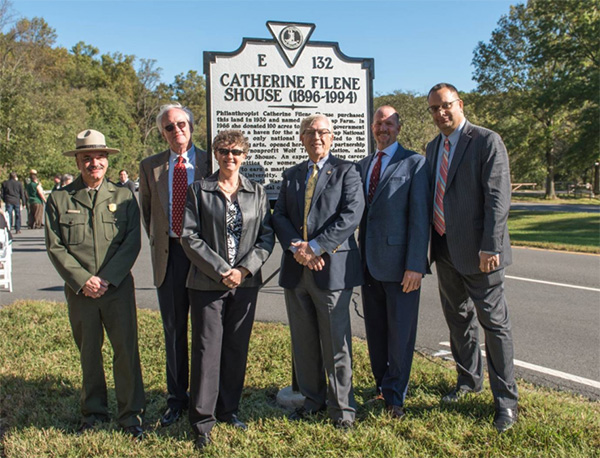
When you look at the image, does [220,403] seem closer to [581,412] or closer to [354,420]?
[354,420]

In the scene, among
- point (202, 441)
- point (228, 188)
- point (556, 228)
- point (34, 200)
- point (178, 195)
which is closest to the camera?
point (202, 441)

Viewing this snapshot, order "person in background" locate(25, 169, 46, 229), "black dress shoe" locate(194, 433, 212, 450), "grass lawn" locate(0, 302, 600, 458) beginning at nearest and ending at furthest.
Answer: "grass lawn" locate(0, 302, 600, 458), "black dress shoe" locate(194, 433, 212, 450), "person in background" locate(25, 169, 46, 229)

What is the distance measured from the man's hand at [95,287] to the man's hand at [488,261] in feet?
8.29

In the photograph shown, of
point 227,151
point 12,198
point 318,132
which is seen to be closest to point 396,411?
point 318,132

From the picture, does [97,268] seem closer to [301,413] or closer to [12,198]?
[301,413]

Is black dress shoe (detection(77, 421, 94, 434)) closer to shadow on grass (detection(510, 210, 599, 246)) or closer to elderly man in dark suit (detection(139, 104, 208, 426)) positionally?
elderly man in dark suit (detection(139, 104, 208, 426))

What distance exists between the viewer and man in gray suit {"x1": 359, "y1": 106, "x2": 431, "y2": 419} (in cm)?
386

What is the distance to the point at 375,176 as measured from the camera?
4125 mm

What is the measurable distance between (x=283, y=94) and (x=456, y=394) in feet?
9.65

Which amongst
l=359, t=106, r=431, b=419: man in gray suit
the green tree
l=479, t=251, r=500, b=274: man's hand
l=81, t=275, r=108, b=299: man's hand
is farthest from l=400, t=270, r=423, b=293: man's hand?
the green tree

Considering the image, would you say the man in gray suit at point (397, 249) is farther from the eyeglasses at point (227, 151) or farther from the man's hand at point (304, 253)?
the eyeglasses at point (227, 151)

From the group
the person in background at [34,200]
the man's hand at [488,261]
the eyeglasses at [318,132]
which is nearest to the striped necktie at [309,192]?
the eyeglasses at [318,132]

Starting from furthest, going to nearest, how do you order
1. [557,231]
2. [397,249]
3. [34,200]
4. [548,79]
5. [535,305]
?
[548,79]
[34,200]
[557,231]
[535,305]
[397,249]

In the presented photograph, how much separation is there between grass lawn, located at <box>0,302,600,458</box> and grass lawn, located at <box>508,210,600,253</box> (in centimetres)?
975
